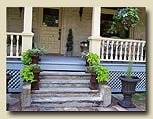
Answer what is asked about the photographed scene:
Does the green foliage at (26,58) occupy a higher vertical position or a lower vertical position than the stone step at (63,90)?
higher

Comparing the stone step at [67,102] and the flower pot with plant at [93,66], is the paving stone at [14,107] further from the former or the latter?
the flower pot with plant at [93,66]

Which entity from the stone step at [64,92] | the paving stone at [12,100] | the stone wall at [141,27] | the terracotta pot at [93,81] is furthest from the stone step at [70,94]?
the stone wall at [141,27]

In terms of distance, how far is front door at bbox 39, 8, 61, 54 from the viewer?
649cm

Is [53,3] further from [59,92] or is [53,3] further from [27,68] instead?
[59,92]

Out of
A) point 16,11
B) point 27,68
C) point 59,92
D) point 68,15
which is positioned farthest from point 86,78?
point 16,11

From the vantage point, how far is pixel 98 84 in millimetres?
3848

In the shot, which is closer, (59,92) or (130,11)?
(59,92)

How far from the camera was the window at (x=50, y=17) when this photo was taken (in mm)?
6523

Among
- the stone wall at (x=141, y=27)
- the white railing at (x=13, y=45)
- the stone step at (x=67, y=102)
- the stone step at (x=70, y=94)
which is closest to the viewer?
the stone step at (x=67, y=102)

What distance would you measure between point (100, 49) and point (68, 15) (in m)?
2.49

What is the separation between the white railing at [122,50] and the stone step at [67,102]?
1.41 meters

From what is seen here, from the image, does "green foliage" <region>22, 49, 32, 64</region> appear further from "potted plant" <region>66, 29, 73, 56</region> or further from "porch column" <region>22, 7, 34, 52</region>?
"potted plant" <region>66, 29, 73, 56</region>

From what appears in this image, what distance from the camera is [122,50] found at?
507 cm

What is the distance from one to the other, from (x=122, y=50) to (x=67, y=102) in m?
2.50
